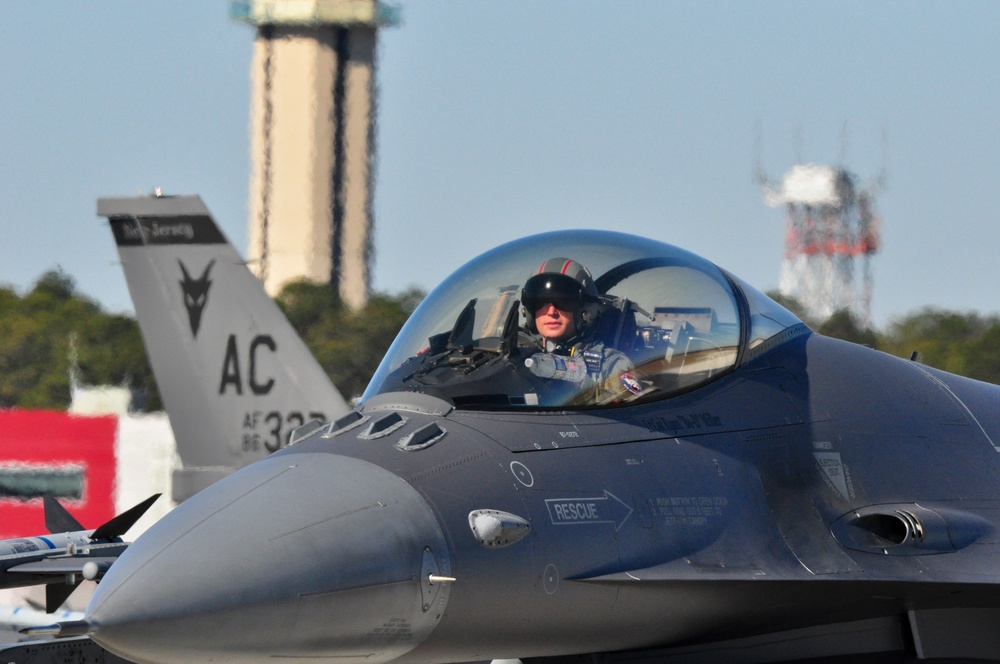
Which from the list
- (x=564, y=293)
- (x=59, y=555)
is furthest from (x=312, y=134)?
(x=564, y=293)

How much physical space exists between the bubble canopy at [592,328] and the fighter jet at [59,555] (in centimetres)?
407

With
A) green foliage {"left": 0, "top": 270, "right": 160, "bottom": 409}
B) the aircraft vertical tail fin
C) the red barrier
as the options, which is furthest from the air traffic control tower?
the aircraft vertical tail fin

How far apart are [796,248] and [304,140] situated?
2817cm

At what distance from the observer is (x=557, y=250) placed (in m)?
6.87

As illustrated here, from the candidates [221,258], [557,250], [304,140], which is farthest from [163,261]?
[304,140]

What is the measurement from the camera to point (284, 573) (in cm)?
489

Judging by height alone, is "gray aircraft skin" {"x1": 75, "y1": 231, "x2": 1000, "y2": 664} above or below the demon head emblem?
above

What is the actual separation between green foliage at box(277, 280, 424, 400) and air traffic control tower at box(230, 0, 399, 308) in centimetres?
1356

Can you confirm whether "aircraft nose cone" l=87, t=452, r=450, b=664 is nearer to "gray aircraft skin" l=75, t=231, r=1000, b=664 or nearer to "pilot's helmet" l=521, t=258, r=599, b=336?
"gray aircraft skin" l=75, t=231, r=1000, b=664

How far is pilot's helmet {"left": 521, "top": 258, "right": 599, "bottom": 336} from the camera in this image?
6.62 meters

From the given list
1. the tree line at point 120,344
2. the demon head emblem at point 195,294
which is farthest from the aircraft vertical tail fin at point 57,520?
the tree line at point 120,344

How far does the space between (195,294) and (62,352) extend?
16252 millimetres

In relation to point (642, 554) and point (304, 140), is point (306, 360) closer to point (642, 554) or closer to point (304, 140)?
point (642, 554)

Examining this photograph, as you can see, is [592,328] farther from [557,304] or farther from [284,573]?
[284,573]
